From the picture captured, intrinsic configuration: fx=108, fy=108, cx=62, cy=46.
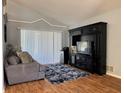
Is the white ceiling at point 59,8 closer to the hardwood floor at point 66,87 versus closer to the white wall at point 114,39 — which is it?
the white wall at point 114,39

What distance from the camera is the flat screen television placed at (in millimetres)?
4450

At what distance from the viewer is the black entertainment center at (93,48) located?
3.98 meters

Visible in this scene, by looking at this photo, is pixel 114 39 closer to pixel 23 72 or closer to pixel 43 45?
pixel 23 72

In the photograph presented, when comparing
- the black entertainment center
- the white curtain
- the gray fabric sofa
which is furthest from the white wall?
the white curtain

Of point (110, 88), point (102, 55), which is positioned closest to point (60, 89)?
point (110, 88)

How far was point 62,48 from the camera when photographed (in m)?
6.50

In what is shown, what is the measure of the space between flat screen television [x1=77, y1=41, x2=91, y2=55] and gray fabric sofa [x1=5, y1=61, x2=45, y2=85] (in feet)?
6.71

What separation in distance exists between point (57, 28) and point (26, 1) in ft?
7.69

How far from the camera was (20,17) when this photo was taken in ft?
17.7

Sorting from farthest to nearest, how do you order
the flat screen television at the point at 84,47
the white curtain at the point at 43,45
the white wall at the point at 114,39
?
the white curtain at the point at 43,45, the flat screen television at the point at 84,47, the white wall at the point at 114,39

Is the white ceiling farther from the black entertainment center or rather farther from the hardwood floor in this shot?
the hardwood floor

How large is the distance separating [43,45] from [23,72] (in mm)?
2917

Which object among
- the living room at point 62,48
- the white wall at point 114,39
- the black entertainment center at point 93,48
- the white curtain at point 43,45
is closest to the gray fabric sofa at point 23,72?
the living room at point 62,48

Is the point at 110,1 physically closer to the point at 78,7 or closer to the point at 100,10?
the point at 100,10
